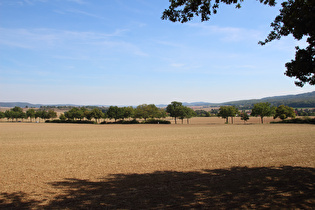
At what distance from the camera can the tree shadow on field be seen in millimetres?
7684

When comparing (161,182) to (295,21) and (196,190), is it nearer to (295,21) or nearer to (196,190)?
(196,190)

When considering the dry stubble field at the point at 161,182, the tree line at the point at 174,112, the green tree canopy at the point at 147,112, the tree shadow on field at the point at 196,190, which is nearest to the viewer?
the tree shadow on field at the point at 196,190

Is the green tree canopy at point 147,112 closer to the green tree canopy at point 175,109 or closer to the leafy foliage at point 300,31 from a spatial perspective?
the green tree canopy at point 175,109

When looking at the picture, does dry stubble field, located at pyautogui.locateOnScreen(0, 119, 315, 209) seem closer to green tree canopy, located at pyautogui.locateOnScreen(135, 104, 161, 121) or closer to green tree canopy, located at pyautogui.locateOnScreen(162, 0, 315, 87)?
green tree canopy, located at pyautogui.locateOnScreen(162, 0, 315, 87)

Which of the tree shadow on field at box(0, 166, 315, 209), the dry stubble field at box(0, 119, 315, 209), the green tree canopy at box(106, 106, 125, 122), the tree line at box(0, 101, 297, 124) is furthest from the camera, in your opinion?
the green tree canopy at box(106, 106, 125, 122)

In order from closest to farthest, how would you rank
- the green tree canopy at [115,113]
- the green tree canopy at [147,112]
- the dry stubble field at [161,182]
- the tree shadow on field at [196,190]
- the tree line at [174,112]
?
the tree shadow on field at [196,190]
the dry stubble field at [161,182]
the tree line at [174,112]
the green tree canopy at [115,113]
the green tree canopy at [147,112]

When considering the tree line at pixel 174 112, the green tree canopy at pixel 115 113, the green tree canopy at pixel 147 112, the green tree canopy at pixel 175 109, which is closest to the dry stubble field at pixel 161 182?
the tree line at pixel 174 112

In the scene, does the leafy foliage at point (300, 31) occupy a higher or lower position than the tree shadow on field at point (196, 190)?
higher

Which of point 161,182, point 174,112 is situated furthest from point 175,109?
point 161,182

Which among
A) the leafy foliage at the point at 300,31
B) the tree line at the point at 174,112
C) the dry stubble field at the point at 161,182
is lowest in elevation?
the dry stubble field at the point at 161,182

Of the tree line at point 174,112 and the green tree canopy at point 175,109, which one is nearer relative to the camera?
the tree line at point 174,112

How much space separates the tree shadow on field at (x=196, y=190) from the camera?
7.68 meters

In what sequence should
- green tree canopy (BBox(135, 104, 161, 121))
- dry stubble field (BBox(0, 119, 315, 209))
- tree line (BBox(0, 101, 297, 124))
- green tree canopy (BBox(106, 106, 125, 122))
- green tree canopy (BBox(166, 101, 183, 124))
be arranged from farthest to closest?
green tree canopy (BBox(135, 104, 161, 121)) → green tree canopy (BBox(106, 106, 125, 122)) → green tree canopy (BBox(166, 101, 183, 124)) → tree line (BBox(0, 101, 297, 124)) → dry stubble field (BBox(0, 119, 315, 209))

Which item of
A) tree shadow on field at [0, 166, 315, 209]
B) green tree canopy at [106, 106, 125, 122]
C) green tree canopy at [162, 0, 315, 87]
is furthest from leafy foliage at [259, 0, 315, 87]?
green tree canopy at [106, 106, 125, 122]
